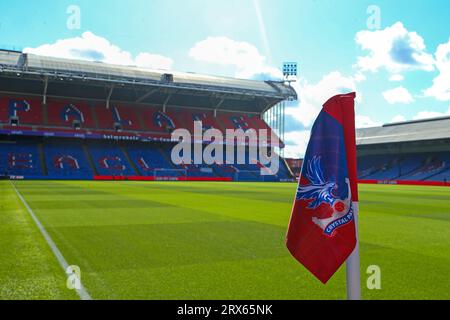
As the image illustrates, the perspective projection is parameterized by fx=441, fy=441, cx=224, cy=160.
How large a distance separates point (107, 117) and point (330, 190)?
64994 mm

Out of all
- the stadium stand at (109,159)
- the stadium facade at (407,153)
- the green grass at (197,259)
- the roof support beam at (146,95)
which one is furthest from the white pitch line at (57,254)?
the roof support beam at (146,95)

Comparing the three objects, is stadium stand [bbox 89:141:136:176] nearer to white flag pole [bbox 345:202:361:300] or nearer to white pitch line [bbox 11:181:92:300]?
white pitch line [bbox 11:181:92:300]

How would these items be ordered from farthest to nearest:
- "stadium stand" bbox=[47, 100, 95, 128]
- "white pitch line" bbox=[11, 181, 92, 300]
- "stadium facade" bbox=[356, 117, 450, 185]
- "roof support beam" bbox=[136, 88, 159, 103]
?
"roof support beam" bbox=[136, 88, 159, 103] → "stadium facade" bbox=[356, 117, 450, 185] → "stadium stand" bbox=[47, 100, 95, 128] → "white pitch line" bbox=[11, 181, 92, 300]

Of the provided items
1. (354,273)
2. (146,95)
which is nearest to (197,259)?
(354,273)

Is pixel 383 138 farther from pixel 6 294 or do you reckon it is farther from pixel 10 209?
pixel 6 294

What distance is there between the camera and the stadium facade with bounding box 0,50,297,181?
186 feet

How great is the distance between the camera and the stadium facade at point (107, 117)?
56.7m

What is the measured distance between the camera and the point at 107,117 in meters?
65.2

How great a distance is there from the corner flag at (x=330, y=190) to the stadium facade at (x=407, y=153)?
55.7 metres

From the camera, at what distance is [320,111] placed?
327cm

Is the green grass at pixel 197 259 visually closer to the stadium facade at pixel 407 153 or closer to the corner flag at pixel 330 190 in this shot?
the corner flag at pixel 330 190

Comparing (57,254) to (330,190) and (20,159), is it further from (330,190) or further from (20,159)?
(20,159)

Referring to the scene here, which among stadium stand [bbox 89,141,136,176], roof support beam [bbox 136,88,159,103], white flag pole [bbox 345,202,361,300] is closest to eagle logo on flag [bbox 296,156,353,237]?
white flag pole [bbox 345,202,361,300]
